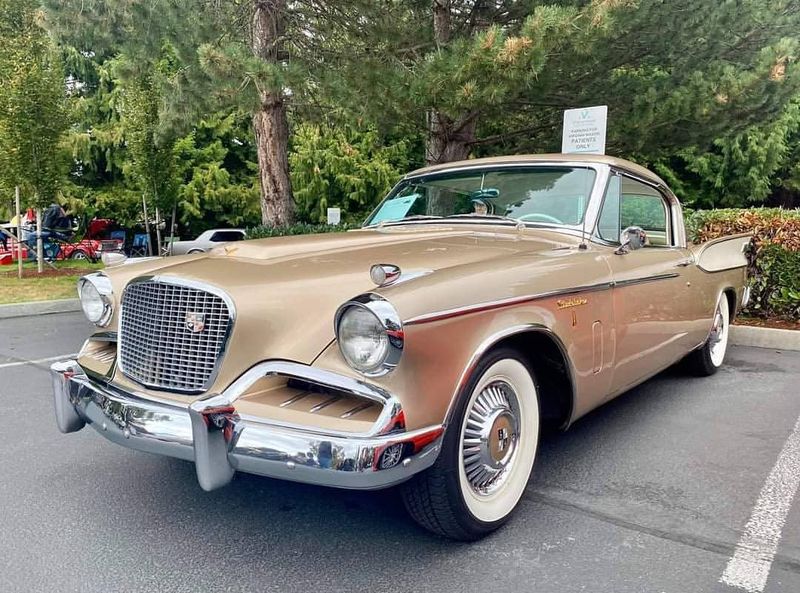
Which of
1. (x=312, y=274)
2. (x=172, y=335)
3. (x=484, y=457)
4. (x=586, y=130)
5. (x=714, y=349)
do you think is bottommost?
(x=714, y=349)

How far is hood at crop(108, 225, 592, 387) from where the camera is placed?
2.40m

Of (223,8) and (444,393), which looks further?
(223,8)

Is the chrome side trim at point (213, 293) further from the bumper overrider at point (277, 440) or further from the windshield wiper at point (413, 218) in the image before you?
the windshield wiper at point (413, 218)

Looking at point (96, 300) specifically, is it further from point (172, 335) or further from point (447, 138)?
point (447, 138)

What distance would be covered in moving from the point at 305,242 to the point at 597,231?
1.64 metres

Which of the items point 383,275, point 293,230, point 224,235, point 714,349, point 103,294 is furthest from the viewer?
point 224,235

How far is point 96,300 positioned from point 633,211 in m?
3.24

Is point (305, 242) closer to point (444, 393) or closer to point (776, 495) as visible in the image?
point (444, 393)

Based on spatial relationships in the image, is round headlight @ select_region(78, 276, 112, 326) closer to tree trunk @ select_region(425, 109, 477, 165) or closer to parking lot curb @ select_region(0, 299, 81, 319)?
parking lot curb @ select_region(0, 299, 81, 319)

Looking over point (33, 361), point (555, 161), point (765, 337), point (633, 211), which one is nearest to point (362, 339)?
point (555, 161)

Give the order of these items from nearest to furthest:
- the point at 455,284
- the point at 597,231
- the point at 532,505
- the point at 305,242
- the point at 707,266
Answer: the point at 455,284
the point at 532,505
the point at 305,242
the point at 597,231
the point at 707,266

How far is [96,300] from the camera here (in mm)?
3137

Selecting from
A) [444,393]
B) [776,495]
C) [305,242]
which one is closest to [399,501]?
[444,393]

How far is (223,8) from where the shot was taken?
10.2m
